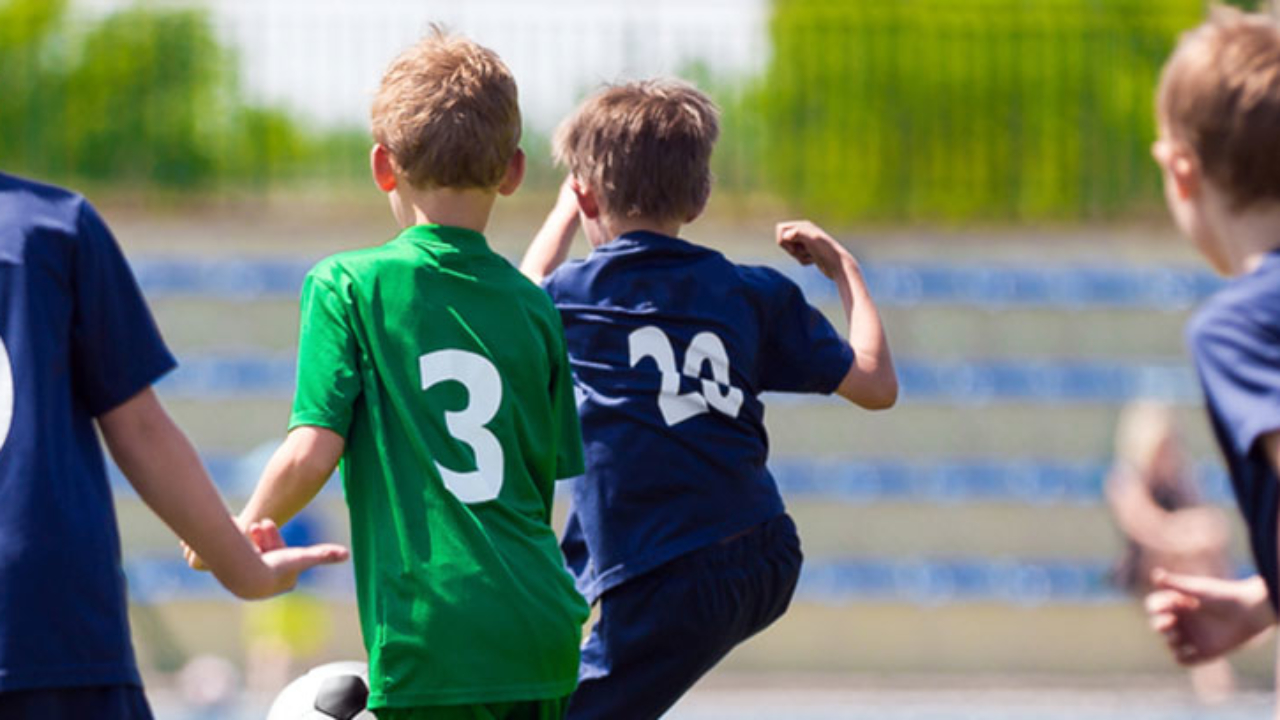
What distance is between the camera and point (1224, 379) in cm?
279

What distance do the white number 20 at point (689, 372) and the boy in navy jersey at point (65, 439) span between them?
4.06 ft

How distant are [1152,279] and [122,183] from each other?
30.0 feet

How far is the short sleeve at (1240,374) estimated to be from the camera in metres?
2.75

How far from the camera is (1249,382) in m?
2.77

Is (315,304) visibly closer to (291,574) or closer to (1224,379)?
(291,574)

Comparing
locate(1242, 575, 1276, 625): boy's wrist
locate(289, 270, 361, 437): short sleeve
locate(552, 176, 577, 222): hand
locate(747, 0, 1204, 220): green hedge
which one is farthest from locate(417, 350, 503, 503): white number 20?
locate(747, 0, 1204, 220): green hedge

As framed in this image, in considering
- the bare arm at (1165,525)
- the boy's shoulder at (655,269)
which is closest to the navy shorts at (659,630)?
the boy's shoulder at (655,269)

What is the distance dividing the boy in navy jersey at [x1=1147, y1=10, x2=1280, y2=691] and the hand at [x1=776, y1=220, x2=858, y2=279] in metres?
1.04

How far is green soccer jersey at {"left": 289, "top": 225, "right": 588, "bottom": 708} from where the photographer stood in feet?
10.6

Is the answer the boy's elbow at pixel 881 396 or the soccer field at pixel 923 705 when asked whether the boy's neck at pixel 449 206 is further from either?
the soccer field at pixel 923 705

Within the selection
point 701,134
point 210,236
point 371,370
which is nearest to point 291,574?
point 371,370

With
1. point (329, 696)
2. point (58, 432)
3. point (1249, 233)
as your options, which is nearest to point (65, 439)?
point (58, 432)

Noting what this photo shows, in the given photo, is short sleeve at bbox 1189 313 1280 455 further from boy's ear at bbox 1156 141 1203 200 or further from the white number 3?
the white number 3

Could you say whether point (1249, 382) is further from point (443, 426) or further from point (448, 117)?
point (448, 117)
